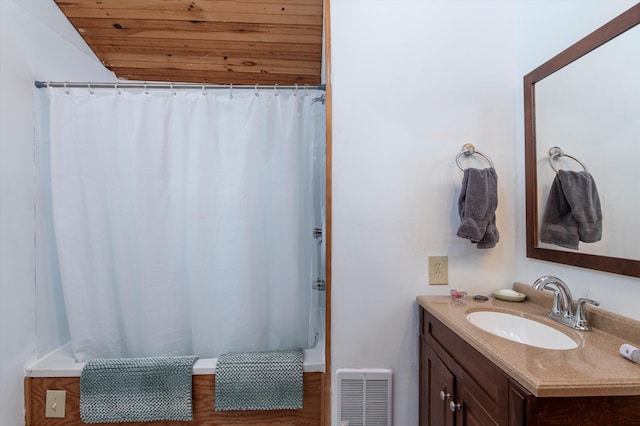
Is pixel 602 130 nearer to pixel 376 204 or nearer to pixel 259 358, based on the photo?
pixel 376 204

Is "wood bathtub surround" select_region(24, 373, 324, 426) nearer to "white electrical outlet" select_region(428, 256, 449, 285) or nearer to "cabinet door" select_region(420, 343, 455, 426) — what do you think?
"cabinet door" select_region(420, 343, 455, 426)

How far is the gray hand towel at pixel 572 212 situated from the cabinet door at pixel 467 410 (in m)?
0.65

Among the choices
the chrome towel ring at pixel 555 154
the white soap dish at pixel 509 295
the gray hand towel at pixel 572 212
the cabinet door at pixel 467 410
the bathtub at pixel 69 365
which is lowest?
the bathtub at pixel 69 365

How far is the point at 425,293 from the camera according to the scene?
1.30 m

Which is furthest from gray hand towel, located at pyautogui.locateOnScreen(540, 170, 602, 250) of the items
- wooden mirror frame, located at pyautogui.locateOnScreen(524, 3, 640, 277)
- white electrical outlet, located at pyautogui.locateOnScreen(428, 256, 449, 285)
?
white electrical outlet, located at pyautogui.locateOnScreen(428, 256, 449, 285)

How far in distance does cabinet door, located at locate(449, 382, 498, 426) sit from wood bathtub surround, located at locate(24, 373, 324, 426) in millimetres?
660

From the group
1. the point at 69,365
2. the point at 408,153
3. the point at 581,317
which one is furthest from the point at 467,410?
the point at 69,365

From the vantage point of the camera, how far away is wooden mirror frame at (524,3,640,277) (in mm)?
856

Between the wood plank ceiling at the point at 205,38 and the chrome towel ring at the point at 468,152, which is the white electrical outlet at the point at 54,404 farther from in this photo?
the chrome towel ring at the point at 468,152

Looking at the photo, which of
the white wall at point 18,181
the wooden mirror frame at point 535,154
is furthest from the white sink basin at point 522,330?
the white wall at point 18,181

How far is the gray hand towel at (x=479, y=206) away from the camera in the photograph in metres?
1.19

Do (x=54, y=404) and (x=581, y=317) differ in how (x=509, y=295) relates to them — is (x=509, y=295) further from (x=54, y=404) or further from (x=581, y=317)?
(x=54, y=404)

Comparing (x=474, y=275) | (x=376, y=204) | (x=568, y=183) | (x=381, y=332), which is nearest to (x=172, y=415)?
(x=381, y=332)

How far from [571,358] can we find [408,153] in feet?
2.96
